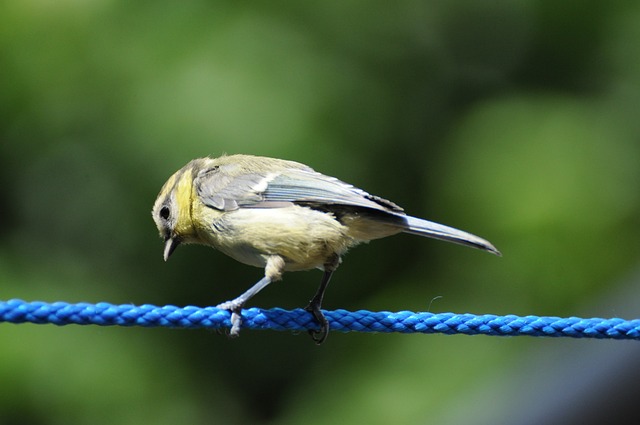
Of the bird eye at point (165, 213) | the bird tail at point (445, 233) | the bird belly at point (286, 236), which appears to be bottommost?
the bird eye at point (165, 213)

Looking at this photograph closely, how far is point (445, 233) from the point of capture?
3.99 metres

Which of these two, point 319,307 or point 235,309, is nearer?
point 235,309

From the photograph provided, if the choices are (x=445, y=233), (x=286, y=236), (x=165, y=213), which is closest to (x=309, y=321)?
(x=286, y=236)

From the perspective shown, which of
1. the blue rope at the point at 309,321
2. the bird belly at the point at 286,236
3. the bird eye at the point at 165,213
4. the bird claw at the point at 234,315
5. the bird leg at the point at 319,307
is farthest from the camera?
the bird eye at the point at 165,213

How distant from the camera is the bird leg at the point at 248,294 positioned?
352 centimetres

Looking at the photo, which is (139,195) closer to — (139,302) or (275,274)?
(139,302)

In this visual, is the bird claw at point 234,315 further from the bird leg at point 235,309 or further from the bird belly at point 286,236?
the bird belly at point 286,236

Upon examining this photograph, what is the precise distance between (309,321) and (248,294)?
309 millimetres

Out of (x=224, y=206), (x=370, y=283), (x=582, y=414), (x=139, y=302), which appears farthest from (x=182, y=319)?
(x=370, y=283)

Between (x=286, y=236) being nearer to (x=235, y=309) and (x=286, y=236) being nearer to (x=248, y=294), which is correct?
(x=248, y=294)

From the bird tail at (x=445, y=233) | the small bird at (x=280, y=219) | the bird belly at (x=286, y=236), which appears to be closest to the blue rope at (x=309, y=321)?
the small bird at (x=280, y=219)

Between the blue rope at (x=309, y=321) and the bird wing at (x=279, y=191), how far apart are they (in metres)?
0.68

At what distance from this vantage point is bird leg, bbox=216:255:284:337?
352cm

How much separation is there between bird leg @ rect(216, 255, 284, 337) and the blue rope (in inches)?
1.4
